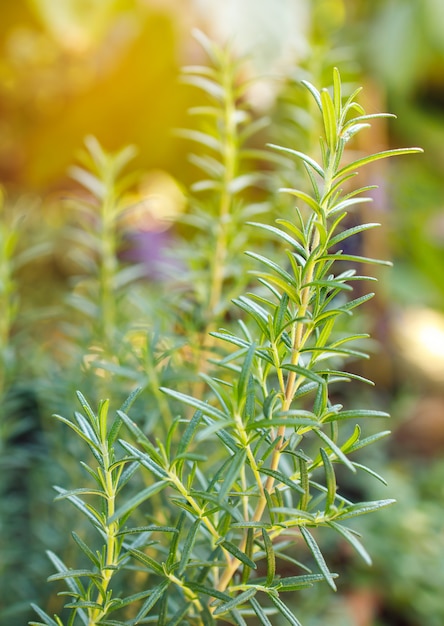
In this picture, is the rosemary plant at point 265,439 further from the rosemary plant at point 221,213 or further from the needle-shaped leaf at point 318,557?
the rosemary plant at point 221,213

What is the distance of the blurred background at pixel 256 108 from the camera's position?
1039mm

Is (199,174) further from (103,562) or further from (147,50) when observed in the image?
(103,562)

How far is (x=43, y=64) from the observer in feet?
4.64

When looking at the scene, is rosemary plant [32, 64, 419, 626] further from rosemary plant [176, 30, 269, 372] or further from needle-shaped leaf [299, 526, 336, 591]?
rosemary plant [176, 30, 269, 372]

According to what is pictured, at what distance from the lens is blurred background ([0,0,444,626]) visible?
104 centimetres

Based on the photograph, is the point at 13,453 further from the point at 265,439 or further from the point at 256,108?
the point at 256,108

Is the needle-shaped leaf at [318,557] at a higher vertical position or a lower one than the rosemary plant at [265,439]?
lower

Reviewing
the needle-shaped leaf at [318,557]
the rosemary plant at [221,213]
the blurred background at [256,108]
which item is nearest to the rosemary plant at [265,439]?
the needle-shaped leaf at [318,557]

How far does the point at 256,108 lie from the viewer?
1.19 m

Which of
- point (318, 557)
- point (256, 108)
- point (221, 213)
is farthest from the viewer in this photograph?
point (256, 108)

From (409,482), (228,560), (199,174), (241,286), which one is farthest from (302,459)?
(199,174)

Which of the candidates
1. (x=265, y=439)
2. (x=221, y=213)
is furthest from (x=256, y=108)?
(x=265, y=439)

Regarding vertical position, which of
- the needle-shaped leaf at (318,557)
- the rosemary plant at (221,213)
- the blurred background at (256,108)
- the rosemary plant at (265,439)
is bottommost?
the needle-shaped leaf at (318,557)

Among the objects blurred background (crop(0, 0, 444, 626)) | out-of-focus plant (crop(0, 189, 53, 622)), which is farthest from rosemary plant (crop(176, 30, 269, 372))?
blurred background (crop(0, 0, 444, 626))
